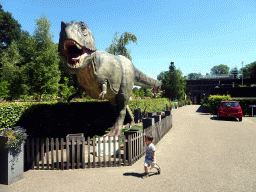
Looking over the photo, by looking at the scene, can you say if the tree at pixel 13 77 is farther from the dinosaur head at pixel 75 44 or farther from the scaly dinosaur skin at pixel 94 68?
the dinosaur head at pixel 75 44

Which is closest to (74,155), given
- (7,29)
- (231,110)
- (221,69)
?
(231,110)

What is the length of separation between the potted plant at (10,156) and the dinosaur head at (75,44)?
8.18 feet

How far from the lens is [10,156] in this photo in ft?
15.2

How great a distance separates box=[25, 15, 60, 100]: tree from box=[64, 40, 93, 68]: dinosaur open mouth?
24968 millimetres

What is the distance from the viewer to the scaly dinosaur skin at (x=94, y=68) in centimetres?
585

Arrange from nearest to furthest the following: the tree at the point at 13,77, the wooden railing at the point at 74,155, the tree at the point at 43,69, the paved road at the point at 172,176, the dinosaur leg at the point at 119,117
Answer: the paved road at the point at 172,176, the wooden railing at the point at 74,155, the dinosaur leg at the point at 119,117, the tree at the point at 43,69, the tree at the point at 13,77

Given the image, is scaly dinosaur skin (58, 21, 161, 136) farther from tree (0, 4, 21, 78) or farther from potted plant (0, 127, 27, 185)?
tree (0, 4, 21, 78)

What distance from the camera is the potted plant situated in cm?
456

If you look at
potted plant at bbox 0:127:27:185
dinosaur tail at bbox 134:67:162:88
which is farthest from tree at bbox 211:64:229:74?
potted plant at bbox 0:127:27:185

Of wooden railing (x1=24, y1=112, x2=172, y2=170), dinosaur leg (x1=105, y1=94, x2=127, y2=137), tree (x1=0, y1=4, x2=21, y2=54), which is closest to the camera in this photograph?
wooden railing (x1=24, y1=112, x2=172, y2=170)

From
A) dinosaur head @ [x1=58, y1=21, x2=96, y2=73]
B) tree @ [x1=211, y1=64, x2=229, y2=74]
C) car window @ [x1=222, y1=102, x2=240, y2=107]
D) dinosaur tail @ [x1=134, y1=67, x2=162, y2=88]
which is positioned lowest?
car window @ [x1=222, y1=102, x2=240, y2=107]

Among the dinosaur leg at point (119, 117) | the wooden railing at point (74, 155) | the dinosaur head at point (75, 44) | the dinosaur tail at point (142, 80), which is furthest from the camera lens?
the dinosaur tail at point (142, 80)

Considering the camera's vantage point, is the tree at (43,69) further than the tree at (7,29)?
No

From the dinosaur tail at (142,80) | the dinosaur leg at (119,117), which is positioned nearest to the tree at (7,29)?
the dinosaur tail at (142,80)
